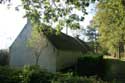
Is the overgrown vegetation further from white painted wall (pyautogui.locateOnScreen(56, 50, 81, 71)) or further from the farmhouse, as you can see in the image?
white painted wall (pyautogui.locateOnScreen(56, 50, 81, 71))

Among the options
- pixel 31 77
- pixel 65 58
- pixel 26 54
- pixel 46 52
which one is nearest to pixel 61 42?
pixel 65 58

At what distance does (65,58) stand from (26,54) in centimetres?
573

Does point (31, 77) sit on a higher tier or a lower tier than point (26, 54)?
lower

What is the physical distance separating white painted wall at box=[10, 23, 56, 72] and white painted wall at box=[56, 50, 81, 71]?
1.04 meters

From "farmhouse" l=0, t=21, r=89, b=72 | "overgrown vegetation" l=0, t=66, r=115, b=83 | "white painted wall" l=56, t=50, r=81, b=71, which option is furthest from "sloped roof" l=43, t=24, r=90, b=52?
"overgrown vegetation" l=0, t=66, r=115, b=83

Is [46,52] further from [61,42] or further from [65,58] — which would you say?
[65,58]

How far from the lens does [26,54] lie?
44531 millimetres

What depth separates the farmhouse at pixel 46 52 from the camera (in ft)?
139

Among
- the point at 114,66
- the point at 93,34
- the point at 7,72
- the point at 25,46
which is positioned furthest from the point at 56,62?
the point at 93,34

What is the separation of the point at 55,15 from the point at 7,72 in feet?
14.7

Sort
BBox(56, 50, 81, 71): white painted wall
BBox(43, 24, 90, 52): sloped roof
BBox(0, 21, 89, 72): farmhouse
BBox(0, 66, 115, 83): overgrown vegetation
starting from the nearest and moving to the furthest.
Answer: BBox(0, 66, 115, 83): overgrown vegetation
BBox(0, 21, 89, 72): farmhouse
BBox(56, 50, 81, 71): white painted wall
BBox(43, 24, 90, 52): sloped roof

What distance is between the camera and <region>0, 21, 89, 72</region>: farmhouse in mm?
42219

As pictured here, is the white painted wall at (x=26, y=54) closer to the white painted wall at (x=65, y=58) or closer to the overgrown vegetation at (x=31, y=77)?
the white painted wall at (x=65, y=58)

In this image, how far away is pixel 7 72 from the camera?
1788 centimetres
